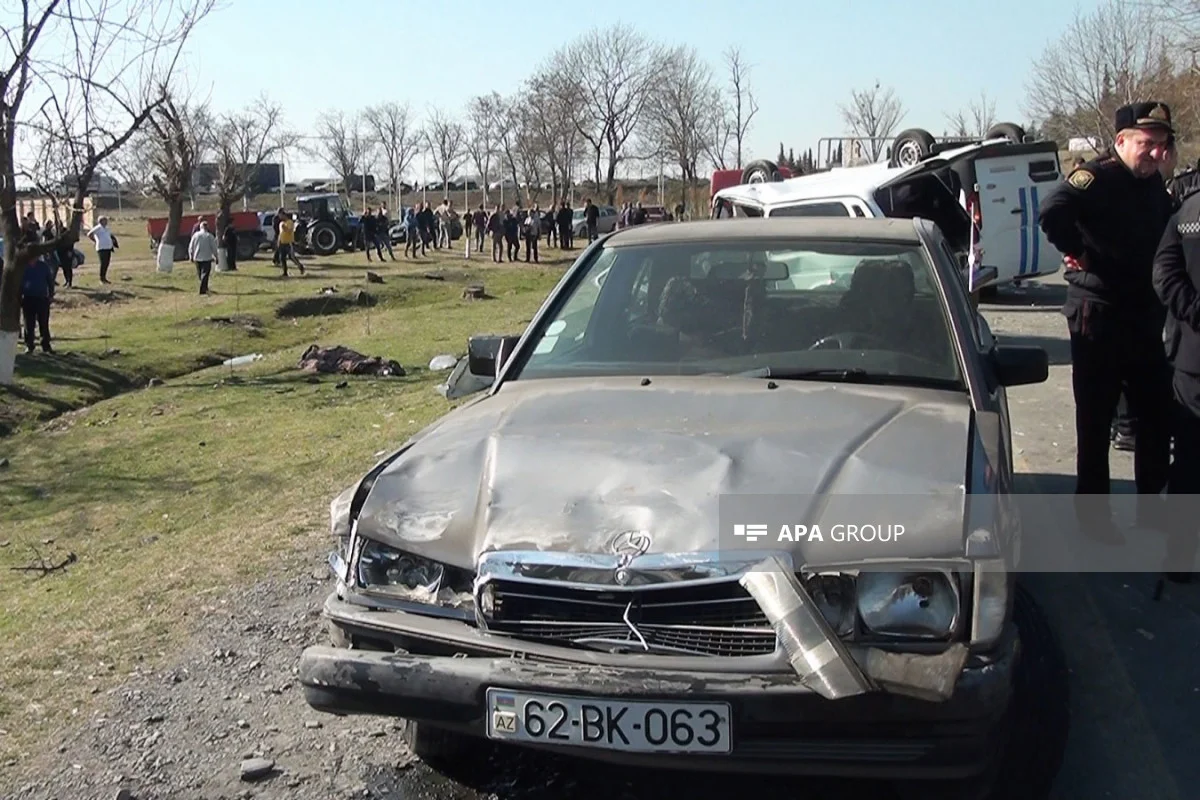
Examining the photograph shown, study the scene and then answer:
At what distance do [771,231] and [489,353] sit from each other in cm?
120

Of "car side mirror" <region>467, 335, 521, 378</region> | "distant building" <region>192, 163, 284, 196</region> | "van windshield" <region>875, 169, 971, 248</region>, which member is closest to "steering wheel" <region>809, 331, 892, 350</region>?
"car side mirror" <region>467, 335, 521, 378</region>

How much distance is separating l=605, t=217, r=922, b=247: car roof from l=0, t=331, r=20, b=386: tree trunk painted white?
14.3 metres

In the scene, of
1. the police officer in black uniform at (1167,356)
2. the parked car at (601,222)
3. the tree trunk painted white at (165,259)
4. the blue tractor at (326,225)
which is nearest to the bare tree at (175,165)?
the tree trunk painted white at (165,259)

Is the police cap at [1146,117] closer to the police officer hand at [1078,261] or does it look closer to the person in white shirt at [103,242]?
the police officer hand at [1078,261]

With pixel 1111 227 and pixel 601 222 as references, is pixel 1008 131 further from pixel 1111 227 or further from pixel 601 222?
pixel 601 222

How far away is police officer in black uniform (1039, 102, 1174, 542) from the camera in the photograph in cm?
537

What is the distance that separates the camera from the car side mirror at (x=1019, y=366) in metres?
4.14

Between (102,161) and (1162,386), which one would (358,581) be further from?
(102,161)

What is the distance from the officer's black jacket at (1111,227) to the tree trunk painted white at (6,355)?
1516 centimetres

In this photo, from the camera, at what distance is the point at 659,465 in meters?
3.24

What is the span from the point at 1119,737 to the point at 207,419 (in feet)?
39.7

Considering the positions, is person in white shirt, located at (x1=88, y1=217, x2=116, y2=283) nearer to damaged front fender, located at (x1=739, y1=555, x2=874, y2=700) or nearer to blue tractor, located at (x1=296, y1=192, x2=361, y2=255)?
blue tractor, located at (x1=296, y1=192, x2=361, y2=255)

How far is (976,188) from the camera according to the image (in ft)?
48.9

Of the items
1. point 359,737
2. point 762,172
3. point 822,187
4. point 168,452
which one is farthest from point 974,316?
point 762,172
